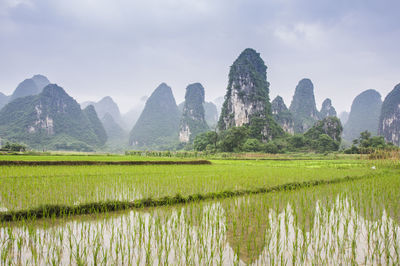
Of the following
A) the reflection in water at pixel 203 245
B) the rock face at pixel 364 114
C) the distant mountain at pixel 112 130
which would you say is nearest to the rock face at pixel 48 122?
the distant mountain at pixel 112 130

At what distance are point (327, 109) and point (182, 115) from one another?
167ft

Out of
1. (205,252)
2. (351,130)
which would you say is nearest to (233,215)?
(205,252)

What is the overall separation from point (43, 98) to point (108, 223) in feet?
253

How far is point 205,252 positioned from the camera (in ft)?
7.81

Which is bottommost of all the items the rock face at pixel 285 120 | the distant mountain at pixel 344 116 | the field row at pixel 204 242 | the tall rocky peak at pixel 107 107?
the field row at pixel 204 242

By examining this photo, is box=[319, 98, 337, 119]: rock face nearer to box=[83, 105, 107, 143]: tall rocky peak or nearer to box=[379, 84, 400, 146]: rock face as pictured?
box=[379, 84, 400, 146]: rock face

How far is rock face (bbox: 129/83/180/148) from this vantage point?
88.1 meters

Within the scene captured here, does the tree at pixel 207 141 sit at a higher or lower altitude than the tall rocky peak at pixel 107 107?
lower

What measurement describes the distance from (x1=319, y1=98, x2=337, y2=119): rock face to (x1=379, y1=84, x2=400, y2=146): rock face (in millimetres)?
19095

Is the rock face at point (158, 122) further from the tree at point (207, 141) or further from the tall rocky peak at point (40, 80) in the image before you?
the tall rocky peak at point (40, 80)

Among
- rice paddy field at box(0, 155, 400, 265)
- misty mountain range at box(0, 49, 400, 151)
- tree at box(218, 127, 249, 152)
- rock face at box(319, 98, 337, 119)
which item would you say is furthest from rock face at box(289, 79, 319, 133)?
rice paddy field at box(0, 155, 400, 265)

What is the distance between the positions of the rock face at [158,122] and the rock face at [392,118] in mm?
60323

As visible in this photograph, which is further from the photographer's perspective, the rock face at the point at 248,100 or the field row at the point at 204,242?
the rock face at the point at 248,100

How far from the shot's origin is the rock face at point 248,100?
1869 inches
